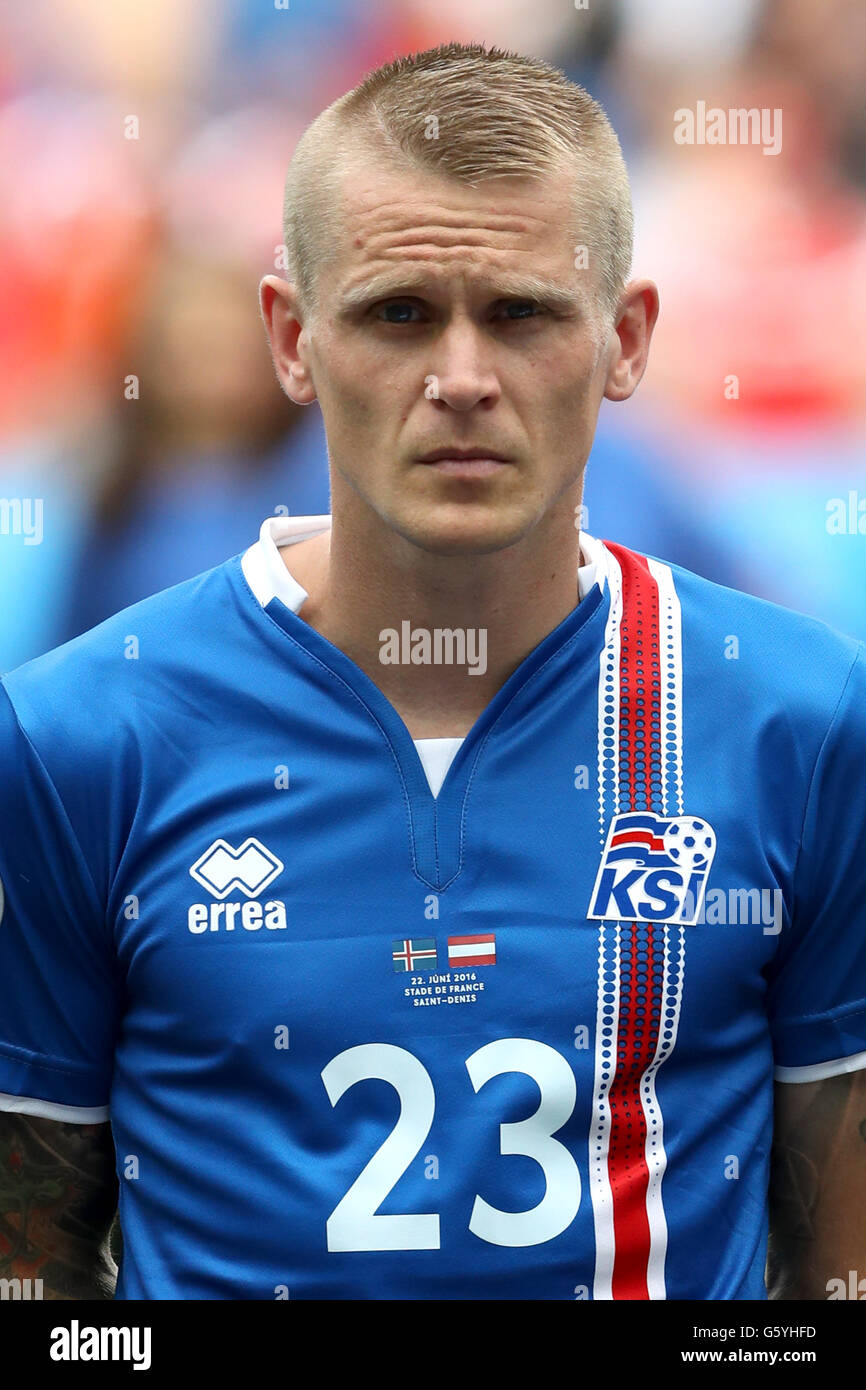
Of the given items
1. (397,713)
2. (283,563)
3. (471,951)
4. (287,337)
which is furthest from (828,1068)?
(287,337)

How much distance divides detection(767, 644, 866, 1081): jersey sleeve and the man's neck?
443 mm

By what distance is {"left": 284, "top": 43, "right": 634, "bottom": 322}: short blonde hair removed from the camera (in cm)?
196

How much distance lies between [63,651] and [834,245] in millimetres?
1810

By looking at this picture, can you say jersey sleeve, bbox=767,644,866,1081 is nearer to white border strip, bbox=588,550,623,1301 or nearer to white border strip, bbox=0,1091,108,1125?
white border strip, bbox=588,550,623,1301

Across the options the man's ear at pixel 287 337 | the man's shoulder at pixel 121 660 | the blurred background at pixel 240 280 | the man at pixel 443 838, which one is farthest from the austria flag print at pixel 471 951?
the blurred background at pixel 240 280

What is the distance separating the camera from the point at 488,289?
75.4 inches

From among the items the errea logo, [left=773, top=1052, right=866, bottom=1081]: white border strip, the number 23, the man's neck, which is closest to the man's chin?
the man's neck

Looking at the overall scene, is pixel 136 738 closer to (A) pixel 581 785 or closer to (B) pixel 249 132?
(A) pixel 581 785

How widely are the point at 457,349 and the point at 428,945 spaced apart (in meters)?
0.76

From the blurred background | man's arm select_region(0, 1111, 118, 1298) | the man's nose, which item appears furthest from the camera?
the blurred background

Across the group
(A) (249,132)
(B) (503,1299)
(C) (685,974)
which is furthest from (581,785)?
(A) (249,132)

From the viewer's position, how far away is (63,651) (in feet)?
7.07

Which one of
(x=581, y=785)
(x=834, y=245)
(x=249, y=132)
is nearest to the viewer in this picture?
→ (x=581, y=785)

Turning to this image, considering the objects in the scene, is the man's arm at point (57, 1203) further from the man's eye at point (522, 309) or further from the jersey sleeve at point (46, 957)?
the man's eye at point (522, 309)
